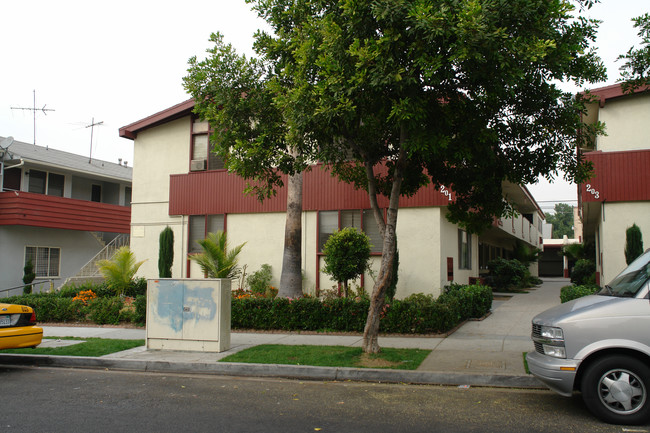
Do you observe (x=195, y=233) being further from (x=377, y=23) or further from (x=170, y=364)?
(x=377, y=23)

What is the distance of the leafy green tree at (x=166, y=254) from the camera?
57.9 ft

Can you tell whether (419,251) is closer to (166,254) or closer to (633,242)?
(633,242)

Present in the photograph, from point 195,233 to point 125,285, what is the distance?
136 inches

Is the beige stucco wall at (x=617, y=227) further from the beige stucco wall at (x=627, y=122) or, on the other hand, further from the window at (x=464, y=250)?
the window at (x=464, y=250)

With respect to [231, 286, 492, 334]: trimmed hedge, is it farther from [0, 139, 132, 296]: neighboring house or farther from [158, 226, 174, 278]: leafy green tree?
[0, 139, 132, 296]: neighboring house

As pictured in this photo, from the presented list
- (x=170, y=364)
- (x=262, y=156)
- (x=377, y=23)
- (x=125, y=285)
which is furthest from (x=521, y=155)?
(x=125, y=285)

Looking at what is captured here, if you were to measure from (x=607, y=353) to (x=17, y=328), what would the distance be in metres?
9.12

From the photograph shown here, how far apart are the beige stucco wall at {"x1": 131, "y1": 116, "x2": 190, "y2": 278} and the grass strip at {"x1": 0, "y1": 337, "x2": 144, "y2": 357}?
26.8 feet

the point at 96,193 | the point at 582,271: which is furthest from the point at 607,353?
the point at 96,193

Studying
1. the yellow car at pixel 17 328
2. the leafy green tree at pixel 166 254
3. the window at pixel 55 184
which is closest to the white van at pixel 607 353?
the yellow car at pixel 17 328

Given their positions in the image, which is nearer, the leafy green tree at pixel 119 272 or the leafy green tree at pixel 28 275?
the leafy green tree at pixel 119 272

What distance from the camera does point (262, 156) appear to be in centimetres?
987

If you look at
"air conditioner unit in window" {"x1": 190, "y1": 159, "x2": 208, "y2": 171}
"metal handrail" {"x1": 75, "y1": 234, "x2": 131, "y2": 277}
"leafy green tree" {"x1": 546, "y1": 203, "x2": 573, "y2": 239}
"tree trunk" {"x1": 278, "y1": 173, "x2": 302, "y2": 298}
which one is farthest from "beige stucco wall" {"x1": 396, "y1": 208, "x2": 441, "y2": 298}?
"leafy green tree" {"x1": 546, "y1": 203, "x2": 573, "y2": 239}

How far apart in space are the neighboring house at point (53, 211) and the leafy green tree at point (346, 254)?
584 inches
